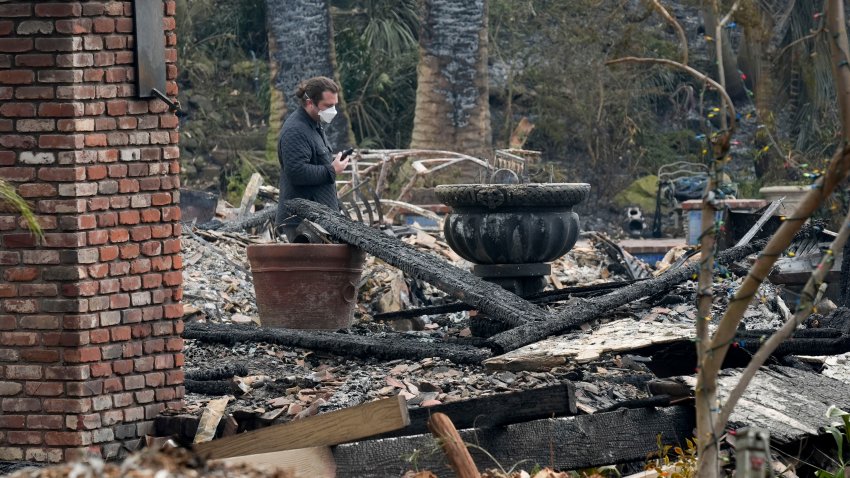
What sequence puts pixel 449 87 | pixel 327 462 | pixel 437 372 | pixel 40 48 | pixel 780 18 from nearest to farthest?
pixel 327 462
pixel 40 48
pixel 437 372
pixel 449 87
pixel 780 18

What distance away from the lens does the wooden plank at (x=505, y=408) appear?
5676 millimetres

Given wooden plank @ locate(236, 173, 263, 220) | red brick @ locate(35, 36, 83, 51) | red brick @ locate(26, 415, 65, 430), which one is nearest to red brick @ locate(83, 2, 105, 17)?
red brick @ locate(35, 36, 83, 51)

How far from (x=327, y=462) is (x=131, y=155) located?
6.14 ft

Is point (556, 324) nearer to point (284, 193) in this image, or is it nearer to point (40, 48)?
point (284, 193)

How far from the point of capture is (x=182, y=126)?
20.5 meters

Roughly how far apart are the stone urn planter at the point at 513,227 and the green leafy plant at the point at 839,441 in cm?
351

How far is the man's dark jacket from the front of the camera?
9.38 meters

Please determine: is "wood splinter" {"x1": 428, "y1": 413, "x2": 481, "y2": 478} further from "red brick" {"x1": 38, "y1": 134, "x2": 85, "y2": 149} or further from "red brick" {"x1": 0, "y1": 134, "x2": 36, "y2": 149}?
"red brick" {"x1": 0, "y1": 134, "x2": 36, "y2": 149}

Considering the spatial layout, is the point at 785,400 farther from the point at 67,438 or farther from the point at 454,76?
the point at 454,76

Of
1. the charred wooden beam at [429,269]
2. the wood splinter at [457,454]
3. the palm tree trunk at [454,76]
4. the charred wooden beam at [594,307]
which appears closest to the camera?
the wood splinter at [457,454]

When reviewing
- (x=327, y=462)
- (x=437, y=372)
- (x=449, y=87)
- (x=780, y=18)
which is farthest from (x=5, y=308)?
(x=780, y=18)

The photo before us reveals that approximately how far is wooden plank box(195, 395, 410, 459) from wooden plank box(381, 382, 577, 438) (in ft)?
1.35

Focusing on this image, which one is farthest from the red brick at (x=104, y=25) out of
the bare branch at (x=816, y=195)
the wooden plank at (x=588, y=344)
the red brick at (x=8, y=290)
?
the bare branch at (x=816, y=195)

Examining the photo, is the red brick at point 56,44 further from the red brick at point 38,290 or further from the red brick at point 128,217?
the red brick at point 38,290
